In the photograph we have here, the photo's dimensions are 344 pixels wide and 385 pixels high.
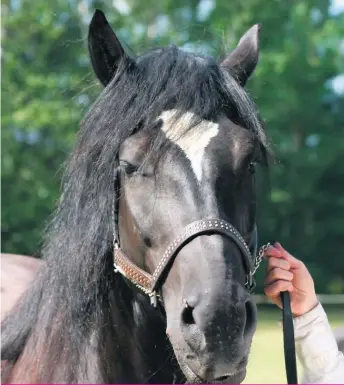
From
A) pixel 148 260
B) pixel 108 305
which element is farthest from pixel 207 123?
pixel 108 305

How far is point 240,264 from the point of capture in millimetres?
1839

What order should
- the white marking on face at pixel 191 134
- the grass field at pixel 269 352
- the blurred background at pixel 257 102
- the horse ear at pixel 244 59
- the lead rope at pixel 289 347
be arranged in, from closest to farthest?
the white marking on face at pixel 191 134, the lead rope at pixel 289 347, the horse ear at pixel 244 59, the grass field at pixel 269 352, the blurred background at pixel 257 102

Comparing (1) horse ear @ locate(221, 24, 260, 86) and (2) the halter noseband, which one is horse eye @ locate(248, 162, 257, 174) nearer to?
(2) the halter noseband

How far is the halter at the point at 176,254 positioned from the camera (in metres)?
1.83

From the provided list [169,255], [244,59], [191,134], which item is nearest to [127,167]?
[191,134]

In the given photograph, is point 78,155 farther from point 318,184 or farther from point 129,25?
point 318,184

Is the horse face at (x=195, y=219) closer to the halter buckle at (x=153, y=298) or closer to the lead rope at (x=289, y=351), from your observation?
the halter buckle at (x=153, y=298)

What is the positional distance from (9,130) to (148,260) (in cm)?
1626

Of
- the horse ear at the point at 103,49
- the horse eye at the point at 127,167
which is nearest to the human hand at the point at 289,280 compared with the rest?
the horse eye at the point at 127,167

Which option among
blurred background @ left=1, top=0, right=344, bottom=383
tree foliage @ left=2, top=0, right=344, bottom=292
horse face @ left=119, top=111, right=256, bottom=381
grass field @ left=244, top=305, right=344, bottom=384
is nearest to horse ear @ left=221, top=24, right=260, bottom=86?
horse face @ left=119, top=111, right=256, bottom=381

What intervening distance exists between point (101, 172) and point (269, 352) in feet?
28.7

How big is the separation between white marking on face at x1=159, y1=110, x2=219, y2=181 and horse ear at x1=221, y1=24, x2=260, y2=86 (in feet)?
1.24

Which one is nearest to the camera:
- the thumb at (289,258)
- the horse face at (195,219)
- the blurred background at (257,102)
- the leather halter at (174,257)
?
the horse face at (195,219)

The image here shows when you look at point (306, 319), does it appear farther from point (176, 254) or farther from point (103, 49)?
point (103, 49)
